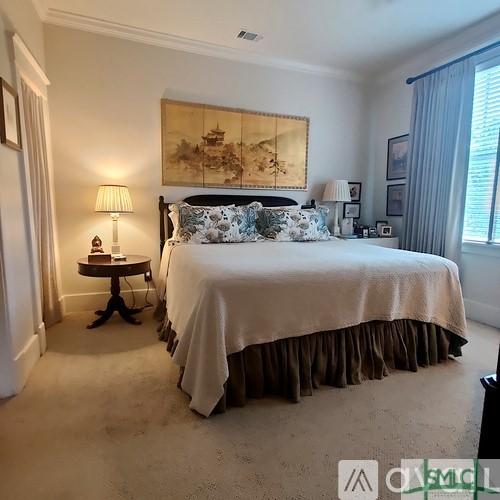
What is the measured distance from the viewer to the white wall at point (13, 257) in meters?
1.89

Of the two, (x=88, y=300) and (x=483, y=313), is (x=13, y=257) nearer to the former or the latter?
(x=88, y=300)

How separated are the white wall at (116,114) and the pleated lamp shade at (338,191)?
1.18 meters

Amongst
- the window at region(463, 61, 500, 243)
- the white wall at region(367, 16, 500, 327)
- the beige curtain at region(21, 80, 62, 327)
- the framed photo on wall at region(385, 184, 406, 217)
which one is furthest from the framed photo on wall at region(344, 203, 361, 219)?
the beige curtain at region(21, 80, 62, 327)

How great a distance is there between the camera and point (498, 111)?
3078 millimetres

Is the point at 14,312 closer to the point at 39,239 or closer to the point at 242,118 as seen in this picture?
the point at 39,239

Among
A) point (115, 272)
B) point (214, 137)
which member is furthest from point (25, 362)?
point (214, 137)

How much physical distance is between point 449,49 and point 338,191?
1805 millimetres

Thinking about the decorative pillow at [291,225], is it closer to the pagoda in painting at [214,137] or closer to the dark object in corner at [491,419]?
the pagoda in painting at [214,137]

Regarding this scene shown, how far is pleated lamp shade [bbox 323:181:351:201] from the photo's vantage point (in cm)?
404

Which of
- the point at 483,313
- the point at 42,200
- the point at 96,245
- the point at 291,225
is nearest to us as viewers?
the point at 42,200

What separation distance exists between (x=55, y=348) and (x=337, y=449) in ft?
7.17

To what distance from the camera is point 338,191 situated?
4.05 meters

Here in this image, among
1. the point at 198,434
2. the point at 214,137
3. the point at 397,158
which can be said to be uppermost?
the point at 214,137

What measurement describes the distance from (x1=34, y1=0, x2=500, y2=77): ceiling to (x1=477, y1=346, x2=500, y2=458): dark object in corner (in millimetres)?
3068
